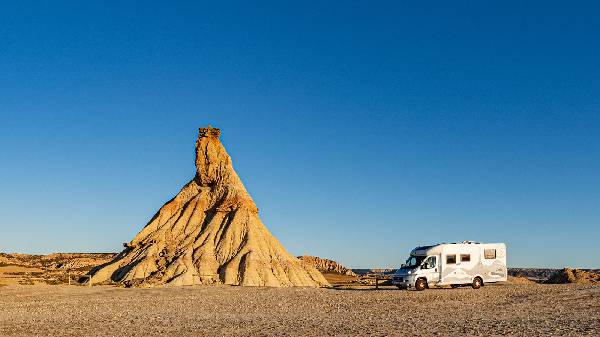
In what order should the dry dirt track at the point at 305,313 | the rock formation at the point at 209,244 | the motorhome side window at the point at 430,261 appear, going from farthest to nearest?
the rock formation at the point at 209,244 < the motorhome side window at the point at 430,261 < the dry dirt track at the point at 305,313

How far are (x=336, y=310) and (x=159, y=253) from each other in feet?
149

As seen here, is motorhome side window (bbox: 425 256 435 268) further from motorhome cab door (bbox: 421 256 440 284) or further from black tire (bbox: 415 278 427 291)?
black tire (bbox: 415 278 427 291)

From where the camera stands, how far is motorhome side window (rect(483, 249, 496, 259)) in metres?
43.0

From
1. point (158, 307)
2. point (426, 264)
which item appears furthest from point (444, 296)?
point (158, 307)

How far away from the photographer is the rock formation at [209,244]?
218 feet

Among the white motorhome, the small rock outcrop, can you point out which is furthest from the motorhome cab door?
the small rock outcrop

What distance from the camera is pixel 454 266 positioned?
4191 centimetres

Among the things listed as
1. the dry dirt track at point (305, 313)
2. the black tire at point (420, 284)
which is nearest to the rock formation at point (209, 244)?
the dry dirt track at point (305, 313)

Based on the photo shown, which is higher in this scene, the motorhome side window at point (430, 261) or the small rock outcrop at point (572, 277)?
the motorhome side window at point (430, 261)

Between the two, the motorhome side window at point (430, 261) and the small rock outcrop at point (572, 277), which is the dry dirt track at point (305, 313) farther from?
the small rock outcrop at point (572, 277)

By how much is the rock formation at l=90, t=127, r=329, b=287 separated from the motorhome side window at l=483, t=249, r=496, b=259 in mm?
30756

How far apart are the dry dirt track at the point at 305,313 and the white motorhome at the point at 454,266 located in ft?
11.8

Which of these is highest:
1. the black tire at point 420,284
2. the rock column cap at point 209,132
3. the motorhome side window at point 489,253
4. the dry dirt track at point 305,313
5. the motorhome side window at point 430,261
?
the rock column cap at point 209,132

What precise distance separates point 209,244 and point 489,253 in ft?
127
